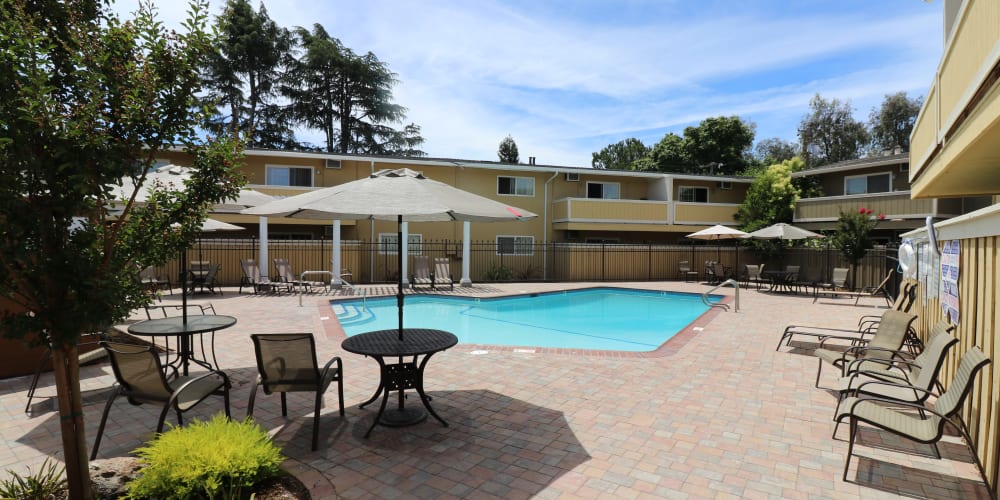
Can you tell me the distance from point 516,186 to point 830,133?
3581 centimetres

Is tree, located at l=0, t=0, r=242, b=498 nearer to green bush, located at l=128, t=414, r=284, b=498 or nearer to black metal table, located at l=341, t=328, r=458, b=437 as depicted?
green bush, located at l=128, t=414, r=284, b=498

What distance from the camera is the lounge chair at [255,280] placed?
619 inches

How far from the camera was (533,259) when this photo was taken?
2392 centimetres

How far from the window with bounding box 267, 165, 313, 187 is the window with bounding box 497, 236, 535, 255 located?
9334mm

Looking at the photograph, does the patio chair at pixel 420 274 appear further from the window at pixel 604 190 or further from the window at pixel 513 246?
the window at pixel 604 190

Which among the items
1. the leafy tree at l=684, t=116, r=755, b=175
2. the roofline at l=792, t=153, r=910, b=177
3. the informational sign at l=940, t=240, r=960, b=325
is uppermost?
the leafy tree at l=684, t=116, r=755, b=175

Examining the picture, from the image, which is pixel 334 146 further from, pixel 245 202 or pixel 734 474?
pixel 734 474

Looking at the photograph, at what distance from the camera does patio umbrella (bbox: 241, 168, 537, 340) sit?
177 inches

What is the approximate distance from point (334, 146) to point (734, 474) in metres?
34.9

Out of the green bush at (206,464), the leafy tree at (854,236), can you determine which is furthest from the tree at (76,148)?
the leafy tree at (854,236)

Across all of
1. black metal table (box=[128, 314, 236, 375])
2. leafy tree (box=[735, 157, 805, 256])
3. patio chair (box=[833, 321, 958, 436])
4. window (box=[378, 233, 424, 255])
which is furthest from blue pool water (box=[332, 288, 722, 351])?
leafy tree (box=[735, 157, 805, 256])

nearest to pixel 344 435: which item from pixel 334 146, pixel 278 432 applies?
pixel 278 432

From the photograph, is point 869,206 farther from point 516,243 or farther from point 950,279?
point 950,279

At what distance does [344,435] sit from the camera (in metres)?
4.50
